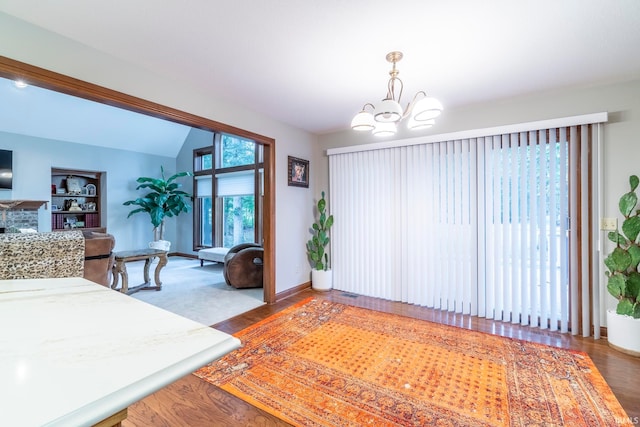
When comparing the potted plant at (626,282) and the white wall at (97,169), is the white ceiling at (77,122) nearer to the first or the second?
the white wall at (97,169)

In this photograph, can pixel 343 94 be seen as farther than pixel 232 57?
Yes

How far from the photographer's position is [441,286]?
138 inches

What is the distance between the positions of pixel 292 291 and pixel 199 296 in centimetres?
131

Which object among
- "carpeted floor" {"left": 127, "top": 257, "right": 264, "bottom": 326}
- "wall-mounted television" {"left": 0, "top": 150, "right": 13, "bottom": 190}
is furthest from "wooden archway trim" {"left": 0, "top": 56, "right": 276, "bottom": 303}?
"wall-mounted television" {"left": 0, "top": 150, "right": 13, "bottom": 190}

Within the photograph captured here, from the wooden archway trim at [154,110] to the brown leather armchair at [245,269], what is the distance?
0.76m

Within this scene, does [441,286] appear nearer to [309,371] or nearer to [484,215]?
[484,215]

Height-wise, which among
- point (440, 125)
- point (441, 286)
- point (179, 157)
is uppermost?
point (179, 157)

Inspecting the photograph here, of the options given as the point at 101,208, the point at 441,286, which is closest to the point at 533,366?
the point at 441,286

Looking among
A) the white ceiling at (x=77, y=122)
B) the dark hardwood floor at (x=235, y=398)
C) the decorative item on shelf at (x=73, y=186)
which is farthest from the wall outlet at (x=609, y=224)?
the decorative item on shelf at (x=73, y=186)

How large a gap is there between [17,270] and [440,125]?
383 cm

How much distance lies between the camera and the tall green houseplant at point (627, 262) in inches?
93.0

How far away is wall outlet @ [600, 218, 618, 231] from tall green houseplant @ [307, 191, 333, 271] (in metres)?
2.96

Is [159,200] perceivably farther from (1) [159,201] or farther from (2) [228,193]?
(2) [228,193]

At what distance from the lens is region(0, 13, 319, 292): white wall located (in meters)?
1.87
